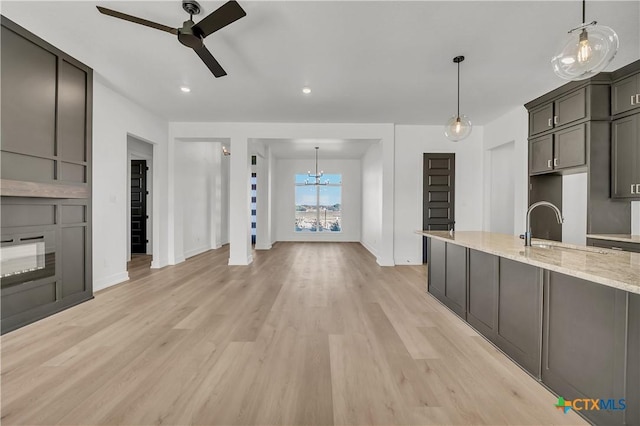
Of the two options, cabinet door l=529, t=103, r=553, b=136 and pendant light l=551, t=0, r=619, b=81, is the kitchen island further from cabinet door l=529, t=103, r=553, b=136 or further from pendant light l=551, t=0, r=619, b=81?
cabinet door l=529, t=103, r=553, b=136

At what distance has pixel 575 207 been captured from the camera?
416cm

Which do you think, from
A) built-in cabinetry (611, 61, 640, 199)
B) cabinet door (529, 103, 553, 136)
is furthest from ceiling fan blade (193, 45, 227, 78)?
built-in cabinetry (611, 61, 640, 199)

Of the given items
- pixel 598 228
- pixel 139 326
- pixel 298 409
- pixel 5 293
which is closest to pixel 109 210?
pixel 5 293

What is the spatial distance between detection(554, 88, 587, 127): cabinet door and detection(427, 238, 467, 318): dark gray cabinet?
95.2 inches

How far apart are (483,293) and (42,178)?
4773 mm

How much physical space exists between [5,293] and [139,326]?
50.5 inches

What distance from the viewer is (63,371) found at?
2.02 metres

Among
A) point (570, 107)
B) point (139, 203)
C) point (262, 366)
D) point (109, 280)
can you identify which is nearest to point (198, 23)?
point (262, 366)

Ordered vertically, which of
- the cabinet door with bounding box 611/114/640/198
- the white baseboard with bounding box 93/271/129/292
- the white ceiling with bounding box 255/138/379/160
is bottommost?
the white baseboard with bounding box 93/271/129/292

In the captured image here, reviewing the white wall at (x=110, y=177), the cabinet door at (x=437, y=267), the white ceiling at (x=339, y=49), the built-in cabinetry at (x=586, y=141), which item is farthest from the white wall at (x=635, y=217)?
the white wall at (x=110, y=177)

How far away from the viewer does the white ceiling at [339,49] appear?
8.18ft

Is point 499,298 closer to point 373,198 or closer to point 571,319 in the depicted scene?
point 571,319

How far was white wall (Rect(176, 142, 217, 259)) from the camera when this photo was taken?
627 centimetres

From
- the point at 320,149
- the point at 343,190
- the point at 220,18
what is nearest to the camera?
the point at 220,18
